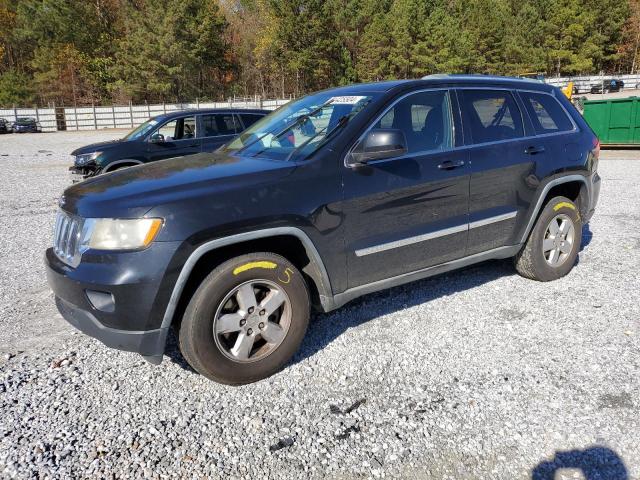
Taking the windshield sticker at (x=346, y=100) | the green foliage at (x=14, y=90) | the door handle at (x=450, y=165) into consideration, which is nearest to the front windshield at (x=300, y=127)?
the windshield sticker at (x=346, y=100)

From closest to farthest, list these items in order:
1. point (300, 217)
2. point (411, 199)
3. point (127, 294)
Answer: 1. point (127, 294)
2. point (300, 217)
3. point (411, 199)

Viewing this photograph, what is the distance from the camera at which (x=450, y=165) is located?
3.77 metres

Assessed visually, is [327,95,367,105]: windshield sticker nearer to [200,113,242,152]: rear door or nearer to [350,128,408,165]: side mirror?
[350,128,408,165]: side mirror

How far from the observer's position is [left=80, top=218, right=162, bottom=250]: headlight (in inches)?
107

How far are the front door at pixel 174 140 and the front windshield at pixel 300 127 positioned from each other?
5.58 meters

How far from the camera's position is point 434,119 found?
388 cm

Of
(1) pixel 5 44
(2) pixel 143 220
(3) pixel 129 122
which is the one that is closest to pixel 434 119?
(2) pixel 143 220

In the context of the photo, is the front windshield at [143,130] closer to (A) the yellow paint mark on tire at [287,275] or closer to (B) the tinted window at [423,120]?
(B) the tinted window at [423,120]

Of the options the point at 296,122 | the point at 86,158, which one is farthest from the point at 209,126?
the point at 296,122

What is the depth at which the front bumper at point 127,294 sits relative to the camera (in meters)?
2.72

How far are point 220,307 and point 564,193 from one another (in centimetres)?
367

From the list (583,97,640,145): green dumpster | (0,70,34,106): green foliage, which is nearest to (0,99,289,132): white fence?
(0,70,34,106): green foliage

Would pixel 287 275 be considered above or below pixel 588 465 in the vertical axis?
above

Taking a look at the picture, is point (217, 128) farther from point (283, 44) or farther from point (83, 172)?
point (283, 44)
